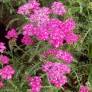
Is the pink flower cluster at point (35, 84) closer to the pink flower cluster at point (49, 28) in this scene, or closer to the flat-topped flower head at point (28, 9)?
the pink flower cluster at point (49, 28)

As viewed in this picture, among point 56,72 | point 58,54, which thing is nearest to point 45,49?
point 58,54

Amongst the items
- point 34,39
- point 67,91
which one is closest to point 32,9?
point 34,39

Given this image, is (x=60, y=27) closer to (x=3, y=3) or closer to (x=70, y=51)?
(x=70, y=51)

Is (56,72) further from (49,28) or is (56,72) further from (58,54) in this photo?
(49,28)

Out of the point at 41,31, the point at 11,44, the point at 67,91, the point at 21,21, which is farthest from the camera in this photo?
the point at 21,21

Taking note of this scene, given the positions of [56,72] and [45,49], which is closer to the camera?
[56,72]

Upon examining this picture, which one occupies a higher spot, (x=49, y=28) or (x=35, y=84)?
(x=49, y=28)

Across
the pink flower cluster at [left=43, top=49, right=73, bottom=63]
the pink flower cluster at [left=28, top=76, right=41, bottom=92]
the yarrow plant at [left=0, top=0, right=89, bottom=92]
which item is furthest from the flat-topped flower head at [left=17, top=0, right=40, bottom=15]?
the pink flower cluster at [left=28, top=76, right=41, bottom=92]

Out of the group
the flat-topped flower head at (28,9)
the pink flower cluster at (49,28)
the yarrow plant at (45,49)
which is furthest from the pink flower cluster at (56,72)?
the flat-topped flower head at (28,9)

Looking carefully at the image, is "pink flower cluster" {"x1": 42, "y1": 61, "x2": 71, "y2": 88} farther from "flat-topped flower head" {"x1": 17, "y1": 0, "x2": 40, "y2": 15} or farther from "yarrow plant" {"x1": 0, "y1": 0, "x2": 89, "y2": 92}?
"flat-topped flower head" {"x1": 17, "y1": 0, "x2": 40, "y2": 15}
